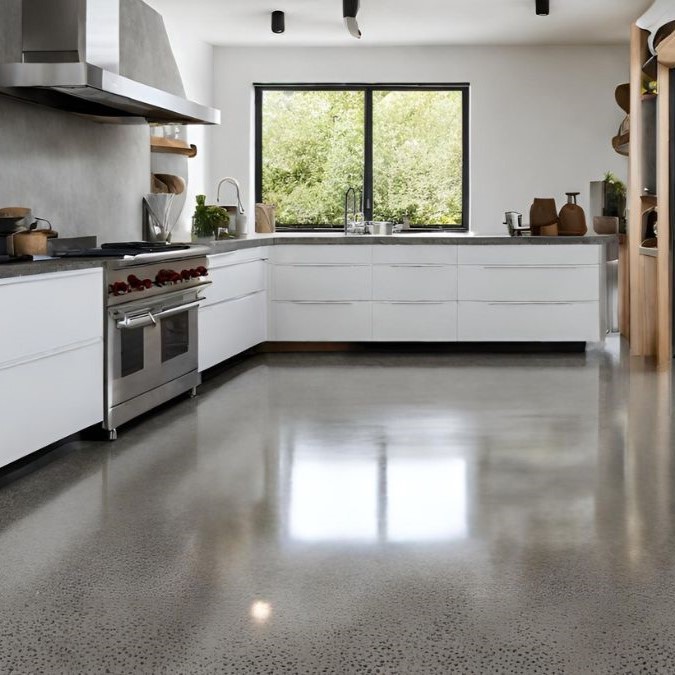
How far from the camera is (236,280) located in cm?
643

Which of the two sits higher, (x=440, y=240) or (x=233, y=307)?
(x=440, y=240)

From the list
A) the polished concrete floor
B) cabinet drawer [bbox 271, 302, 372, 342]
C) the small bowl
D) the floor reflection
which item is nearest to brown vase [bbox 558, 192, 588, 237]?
the small bowl

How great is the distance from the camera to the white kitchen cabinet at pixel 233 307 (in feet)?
19.1

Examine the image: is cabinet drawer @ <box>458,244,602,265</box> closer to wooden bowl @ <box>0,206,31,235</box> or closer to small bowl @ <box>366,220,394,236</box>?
small bowl @ <box>366,220,394,236</box>

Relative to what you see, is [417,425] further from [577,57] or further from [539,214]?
[577,57]

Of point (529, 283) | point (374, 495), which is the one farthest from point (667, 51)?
point (374, 495)

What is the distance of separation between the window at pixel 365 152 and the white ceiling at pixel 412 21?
46cm

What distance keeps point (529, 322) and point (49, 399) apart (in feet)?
13.8

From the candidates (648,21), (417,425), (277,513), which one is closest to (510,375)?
(417,425)

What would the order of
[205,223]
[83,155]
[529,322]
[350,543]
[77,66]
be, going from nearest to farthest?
[350,543] < [77,66] < [83,155] < [205,223] < [529,322]

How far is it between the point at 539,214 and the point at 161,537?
495 cm

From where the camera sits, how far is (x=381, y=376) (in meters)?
6.16

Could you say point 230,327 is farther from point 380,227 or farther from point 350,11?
point 350,11

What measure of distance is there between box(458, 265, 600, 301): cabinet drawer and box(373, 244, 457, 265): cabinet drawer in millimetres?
130
